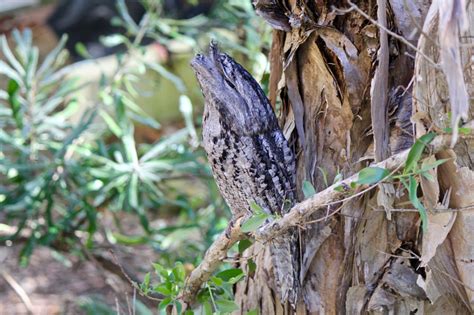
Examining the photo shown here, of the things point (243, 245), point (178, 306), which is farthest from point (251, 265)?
point (178, 306)

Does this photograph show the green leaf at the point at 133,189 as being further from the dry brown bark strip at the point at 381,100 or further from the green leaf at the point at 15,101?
the dry brown bark strip at the point at 381,100

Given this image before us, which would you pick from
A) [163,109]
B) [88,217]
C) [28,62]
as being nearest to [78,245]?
[88,217]

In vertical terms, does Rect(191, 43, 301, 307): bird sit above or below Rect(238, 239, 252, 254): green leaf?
above

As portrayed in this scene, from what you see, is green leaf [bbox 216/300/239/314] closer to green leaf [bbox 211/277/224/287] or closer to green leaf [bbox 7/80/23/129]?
green leaf [bbox 211/277/224/287]

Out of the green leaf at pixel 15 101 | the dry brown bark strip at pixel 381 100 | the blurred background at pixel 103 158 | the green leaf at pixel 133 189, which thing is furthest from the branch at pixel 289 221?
the green leaf at pixel 15 101

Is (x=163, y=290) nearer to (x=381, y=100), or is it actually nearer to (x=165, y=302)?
(x=165, y=302)

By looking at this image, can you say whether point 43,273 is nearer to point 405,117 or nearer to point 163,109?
point 163,109

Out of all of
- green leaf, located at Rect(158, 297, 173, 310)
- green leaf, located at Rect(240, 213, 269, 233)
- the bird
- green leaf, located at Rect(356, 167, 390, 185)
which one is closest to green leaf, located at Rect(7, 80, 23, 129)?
the bird
